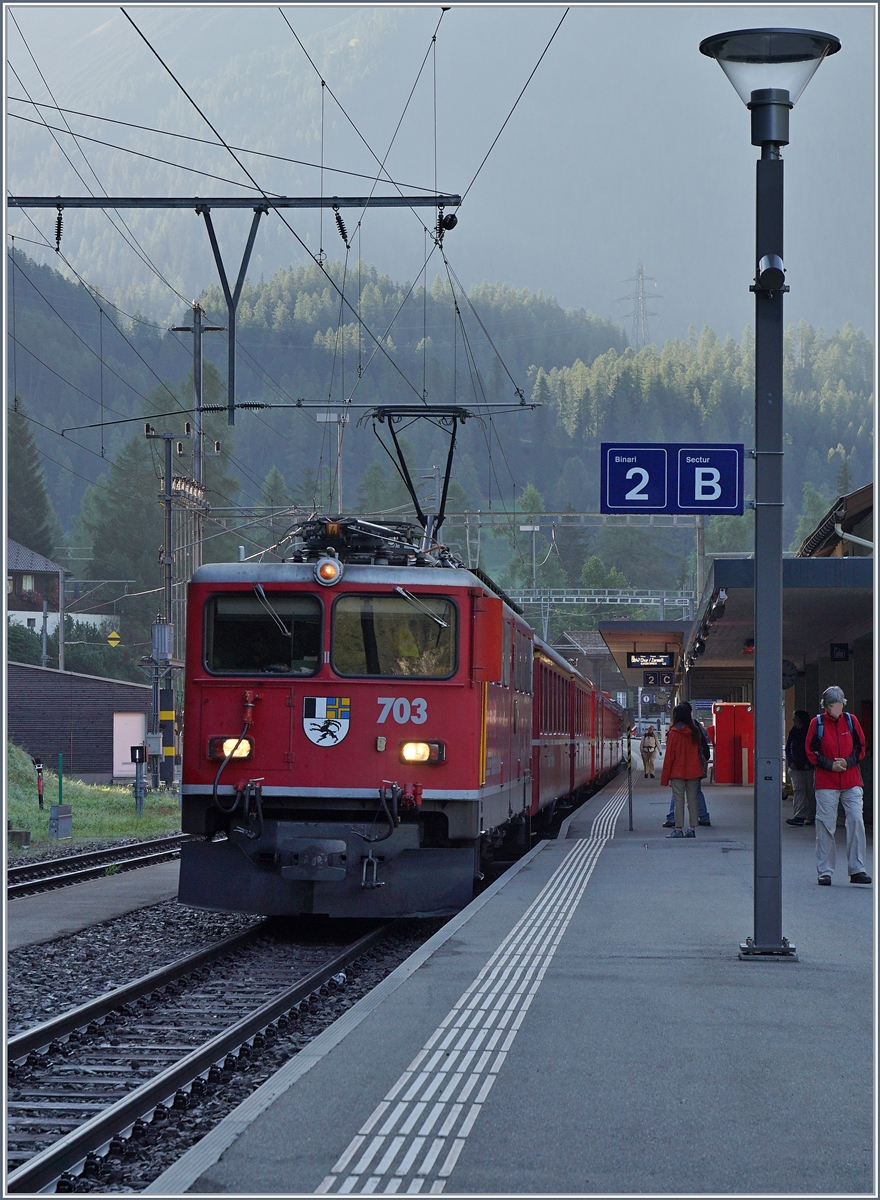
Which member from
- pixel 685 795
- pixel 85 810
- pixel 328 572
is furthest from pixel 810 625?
pixel 85 810

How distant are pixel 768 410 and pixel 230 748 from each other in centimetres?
501

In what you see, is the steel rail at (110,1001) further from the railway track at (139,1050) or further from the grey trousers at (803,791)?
the grey trousers at (803,791)

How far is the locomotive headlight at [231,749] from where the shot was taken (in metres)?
11.5

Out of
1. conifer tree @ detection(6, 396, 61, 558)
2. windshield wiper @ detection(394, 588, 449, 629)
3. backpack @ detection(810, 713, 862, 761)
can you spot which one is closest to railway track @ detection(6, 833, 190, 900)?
windshield wiper @ detection(394, 588, 449, 629)

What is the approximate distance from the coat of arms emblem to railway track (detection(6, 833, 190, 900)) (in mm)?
4493

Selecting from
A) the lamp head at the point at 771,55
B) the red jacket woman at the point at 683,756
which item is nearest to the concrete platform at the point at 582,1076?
the lamp head at the point at 771,55

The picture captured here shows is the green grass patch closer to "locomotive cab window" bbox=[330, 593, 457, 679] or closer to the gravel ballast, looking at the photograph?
the gravel ballast

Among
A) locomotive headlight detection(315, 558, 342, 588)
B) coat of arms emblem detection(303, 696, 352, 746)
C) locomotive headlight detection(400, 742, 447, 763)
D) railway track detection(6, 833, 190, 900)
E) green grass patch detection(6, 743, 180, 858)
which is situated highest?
locomotive headlight detection(315, 558, 342, 588)

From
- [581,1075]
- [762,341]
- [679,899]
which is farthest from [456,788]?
A: [581,1075]

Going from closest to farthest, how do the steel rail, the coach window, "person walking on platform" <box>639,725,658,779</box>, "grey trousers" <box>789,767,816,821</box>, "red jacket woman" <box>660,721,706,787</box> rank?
1. the steel rail
2. the coach window
3. "red jacket woman" <box>660,721,706,787</box>
4. "grey trousers" <box>789,767,816,821</box>
5. "person walking on platform" <box>639,725,658,779</box>

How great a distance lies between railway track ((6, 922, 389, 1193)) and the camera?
5.89m

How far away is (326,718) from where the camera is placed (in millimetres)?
11516

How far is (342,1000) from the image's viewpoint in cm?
934

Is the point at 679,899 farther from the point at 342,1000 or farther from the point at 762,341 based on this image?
the point at 762,341
